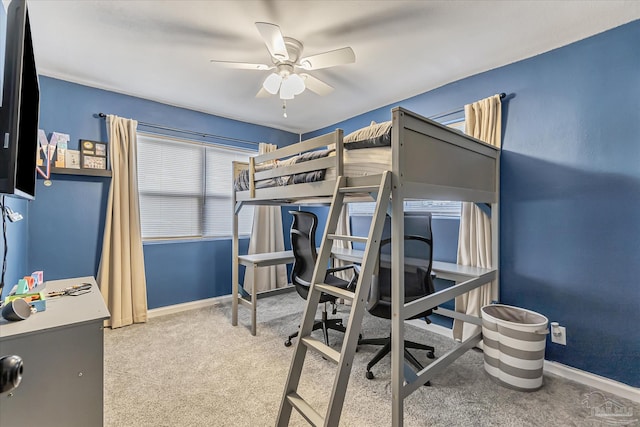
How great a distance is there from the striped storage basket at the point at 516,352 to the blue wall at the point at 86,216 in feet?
10.4

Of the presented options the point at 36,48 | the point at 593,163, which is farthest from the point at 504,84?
the point at 36,48

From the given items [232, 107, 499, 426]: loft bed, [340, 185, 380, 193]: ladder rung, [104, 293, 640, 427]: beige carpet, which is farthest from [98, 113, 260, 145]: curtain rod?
[340, 185, 380, 193]: ladder rung

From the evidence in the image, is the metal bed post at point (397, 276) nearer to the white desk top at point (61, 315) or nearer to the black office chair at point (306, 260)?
the black office chair at point (306, 260)

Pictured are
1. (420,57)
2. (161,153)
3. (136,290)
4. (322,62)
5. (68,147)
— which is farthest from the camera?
(161,153)

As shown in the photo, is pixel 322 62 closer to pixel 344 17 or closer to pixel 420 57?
pixel 344 17

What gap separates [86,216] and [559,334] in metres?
4.40

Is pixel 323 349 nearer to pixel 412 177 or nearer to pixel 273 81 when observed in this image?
pixel 412 177

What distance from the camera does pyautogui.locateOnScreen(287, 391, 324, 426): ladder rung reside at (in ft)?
4.26

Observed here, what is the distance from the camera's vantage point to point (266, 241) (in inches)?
159

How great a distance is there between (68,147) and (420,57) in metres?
3.49

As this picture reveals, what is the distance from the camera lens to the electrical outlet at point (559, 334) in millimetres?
2113

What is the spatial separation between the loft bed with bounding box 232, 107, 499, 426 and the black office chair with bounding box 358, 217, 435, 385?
0.91ft

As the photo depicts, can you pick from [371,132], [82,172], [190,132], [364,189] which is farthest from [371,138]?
[82,172]

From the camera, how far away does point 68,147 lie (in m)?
2.80
